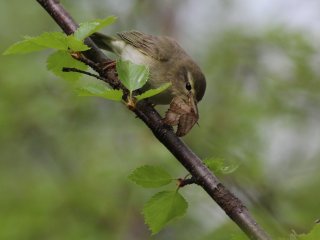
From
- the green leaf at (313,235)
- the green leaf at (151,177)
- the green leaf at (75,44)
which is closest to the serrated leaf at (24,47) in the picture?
the green leaf at (75,44)

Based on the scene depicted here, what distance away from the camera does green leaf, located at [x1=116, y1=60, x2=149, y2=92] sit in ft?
6.23

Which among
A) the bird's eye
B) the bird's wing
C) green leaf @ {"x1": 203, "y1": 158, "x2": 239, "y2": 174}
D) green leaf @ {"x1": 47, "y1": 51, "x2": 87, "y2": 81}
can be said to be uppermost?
green leaf @ {"x1": 47, "y1": 51, "x2": 87, "y2": 81}

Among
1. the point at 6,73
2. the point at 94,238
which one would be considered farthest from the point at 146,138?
the point at 6,73

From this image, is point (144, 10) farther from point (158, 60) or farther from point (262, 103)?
point (158, 60)

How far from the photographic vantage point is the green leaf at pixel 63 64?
2.02 meters

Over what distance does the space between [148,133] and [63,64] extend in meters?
3.42

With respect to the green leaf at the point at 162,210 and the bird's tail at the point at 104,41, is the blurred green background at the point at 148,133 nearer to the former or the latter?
the bird's tail at the point at 104,41

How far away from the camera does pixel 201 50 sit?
638cm

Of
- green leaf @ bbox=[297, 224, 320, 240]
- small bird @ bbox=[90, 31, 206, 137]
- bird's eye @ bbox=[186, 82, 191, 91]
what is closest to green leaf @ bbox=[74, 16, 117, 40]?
green leaf @ bbox=[297, 224, 320, 240]

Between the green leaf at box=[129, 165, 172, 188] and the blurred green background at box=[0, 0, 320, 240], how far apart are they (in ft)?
7.74

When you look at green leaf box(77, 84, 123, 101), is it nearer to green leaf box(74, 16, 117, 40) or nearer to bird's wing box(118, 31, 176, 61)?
green leaf box(74, 16, 117, 40)

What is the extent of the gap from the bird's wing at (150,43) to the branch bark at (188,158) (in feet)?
6.72

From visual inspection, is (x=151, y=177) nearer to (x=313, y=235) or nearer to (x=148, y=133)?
(x=313, y=235)

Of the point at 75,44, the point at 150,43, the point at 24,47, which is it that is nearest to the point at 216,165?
the point at 75,44
